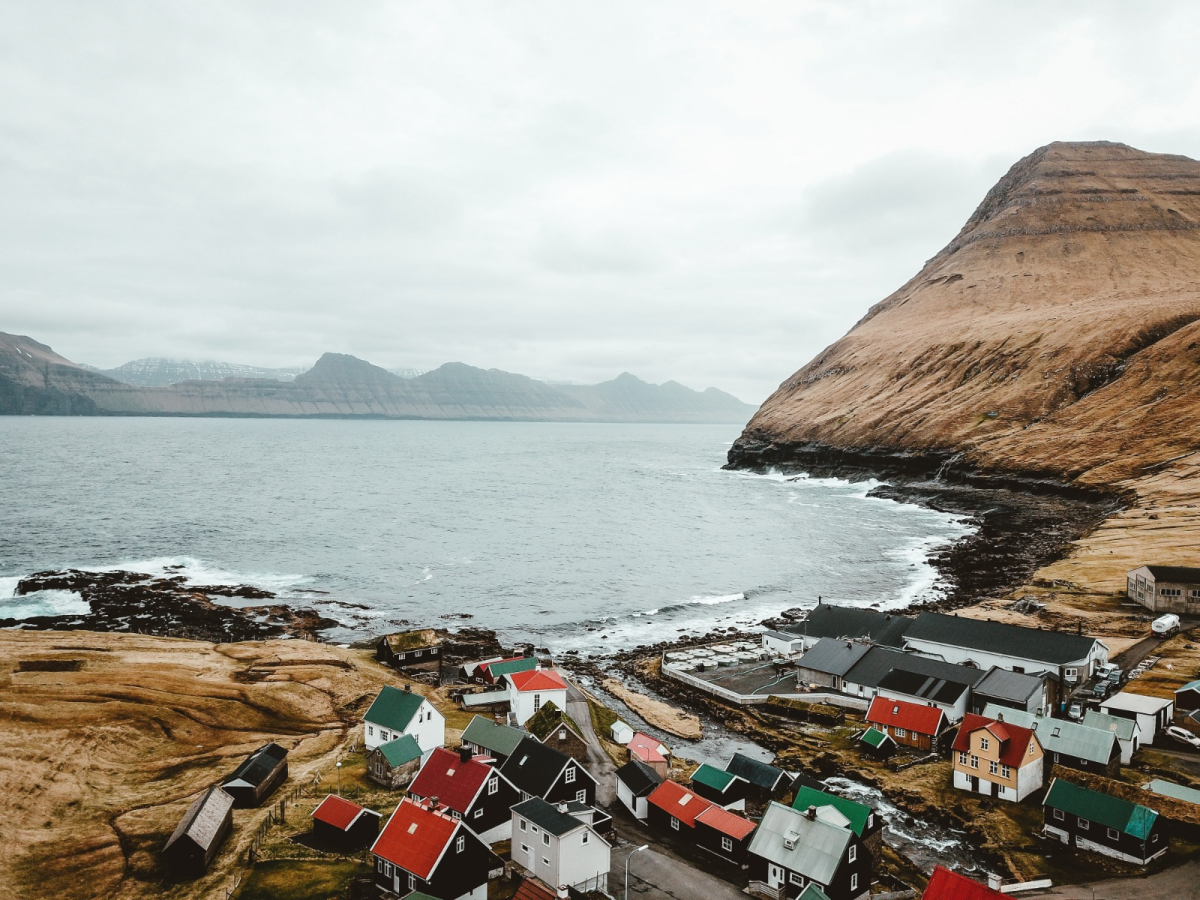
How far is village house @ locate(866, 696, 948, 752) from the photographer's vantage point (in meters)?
46.9

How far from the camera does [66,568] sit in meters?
91.8

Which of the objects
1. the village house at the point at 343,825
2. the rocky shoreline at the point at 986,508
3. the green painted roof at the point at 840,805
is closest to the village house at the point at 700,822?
the green painted roof at the point at 840,805

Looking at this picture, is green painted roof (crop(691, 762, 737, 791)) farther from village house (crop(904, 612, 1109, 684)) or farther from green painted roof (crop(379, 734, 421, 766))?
village house (crop(904, 612, 1109, 684))

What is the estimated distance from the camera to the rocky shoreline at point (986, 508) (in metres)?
91.1

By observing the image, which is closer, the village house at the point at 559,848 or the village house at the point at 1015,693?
the village house at the point at 559,848

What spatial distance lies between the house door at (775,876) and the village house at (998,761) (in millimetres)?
15081

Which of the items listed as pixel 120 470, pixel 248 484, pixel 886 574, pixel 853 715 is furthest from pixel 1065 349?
pixel 120 470

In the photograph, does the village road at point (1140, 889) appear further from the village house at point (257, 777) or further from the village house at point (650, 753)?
the village house at point (257, 777)

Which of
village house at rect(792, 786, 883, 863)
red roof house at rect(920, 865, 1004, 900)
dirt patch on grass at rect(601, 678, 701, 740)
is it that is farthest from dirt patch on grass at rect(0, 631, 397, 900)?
red roof house at rect(920, 865, 1004, 900)

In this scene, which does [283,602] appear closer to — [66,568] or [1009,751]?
[66,568]

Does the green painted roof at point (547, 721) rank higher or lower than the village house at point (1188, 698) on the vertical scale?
lower

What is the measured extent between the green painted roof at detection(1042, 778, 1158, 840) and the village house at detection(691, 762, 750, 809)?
14153mm

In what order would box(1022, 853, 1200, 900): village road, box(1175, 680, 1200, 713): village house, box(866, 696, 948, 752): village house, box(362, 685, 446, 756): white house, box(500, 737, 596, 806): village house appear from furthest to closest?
box(866, 696, 948, 752): village house, box(1175, 680, 1200, 713): village house, box(362, 685, 446, 756): white house, box(500, 737, 596, 806): village house, box(1022, 853, 1200, 900): village road

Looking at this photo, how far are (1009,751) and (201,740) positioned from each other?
149 feet
